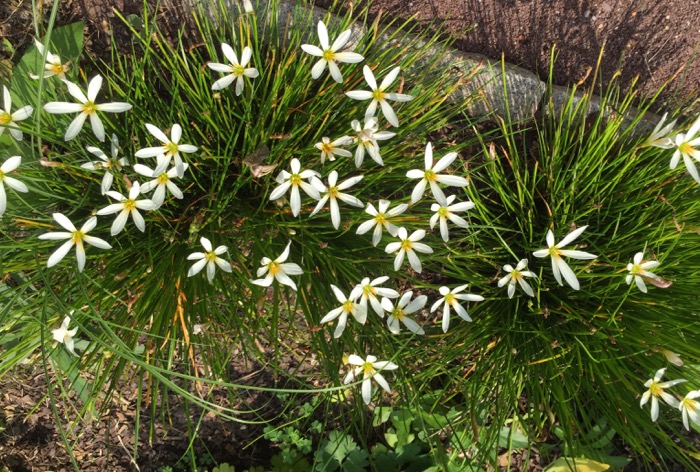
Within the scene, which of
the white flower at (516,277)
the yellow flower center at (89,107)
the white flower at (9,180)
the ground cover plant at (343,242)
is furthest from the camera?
the white flower at (516,277)

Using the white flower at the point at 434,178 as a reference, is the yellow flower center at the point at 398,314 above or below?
below

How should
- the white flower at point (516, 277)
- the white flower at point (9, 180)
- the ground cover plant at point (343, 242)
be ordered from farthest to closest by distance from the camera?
the white flower at point (516, 277), the ground cover plant at point (343, 242), the white flower at point (9, 180)

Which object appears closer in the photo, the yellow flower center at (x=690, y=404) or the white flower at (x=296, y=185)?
the white flower at (x=296, y=185)

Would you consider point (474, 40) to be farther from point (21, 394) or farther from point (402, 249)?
point (21, 394)

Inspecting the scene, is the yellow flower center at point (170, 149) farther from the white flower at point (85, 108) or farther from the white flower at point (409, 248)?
the white flower at point (409, 248)

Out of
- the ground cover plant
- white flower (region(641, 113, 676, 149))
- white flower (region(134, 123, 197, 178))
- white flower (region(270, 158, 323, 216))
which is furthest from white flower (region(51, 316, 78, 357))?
white flower (region(641, 113, 676, 149))

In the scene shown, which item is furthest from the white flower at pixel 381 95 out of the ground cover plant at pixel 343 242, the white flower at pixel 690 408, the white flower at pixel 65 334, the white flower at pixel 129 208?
the white flower at pixel 690 408

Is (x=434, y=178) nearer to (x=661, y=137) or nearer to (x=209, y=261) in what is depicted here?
(x=209, y=261)

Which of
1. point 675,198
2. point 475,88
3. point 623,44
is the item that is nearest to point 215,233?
point 475,88

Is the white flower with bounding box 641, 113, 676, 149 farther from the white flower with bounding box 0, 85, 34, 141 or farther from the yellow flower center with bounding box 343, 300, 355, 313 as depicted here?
the white flower with bounding box 0, 85, 34, 141
